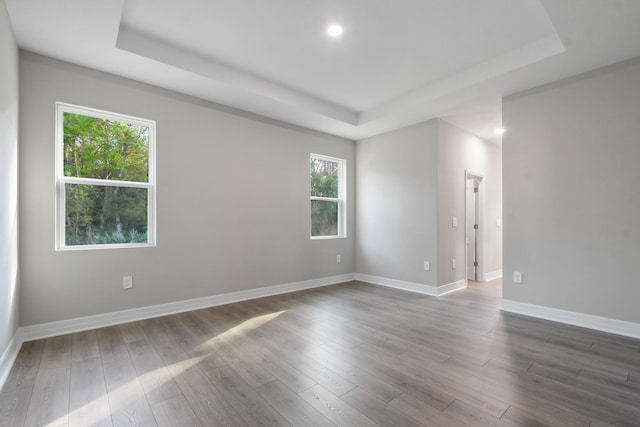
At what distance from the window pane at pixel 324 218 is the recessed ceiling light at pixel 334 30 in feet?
9.03

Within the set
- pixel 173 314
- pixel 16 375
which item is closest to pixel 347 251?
pixel 173 314

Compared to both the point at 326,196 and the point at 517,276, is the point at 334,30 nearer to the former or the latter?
the point at 326,196

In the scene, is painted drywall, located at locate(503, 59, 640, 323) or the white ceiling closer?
the white ceiling

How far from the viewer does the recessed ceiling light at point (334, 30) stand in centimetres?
263

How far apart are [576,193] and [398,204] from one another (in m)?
2.26

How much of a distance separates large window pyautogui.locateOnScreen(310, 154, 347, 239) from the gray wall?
3502 millimetres

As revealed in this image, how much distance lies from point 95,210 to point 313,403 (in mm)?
2875

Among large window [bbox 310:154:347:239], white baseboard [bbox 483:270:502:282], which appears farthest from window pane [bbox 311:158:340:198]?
white baseboard [bbox 483:270:502:282]

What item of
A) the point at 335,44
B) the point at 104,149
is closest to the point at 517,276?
the point at 335,44

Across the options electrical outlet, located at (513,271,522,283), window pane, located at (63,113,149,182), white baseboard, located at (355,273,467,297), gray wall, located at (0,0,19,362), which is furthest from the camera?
white baseboard, located at (355,273,467,297)

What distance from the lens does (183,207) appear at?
361 centimetres

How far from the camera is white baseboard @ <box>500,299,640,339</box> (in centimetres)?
284

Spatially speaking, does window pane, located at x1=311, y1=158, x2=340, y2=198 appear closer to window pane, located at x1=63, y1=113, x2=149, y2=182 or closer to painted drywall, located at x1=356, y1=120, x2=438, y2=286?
painted drywall, located at x1=356, y1=120, x2=438, y2=286

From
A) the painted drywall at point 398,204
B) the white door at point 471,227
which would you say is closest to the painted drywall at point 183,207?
the painted drywall at point 398,204
